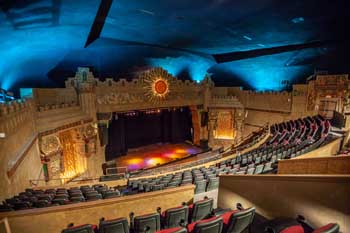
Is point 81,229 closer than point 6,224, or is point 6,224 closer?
point 81,229

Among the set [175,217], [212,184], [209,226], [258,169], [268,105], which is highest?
[268,105]

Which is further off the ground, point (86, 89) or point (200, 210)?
point (86, 89)

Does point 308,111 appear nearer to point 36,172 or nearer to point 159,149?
point 159,149

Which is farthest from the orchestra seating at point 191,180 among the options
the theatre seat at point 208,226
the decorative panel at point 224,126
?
the decorative panel at point 224,126

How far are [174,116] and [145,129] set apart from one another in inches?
131

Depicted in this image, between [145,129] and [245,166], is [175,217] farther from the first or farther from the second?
[145,129]

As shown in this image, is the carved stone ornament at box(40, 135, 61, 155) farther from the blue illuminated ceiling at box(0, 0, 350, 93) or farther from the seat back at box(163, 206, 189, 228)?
the seat back at box(163, 206, 189, 228)

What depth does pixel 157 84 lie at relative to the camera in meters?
17.3

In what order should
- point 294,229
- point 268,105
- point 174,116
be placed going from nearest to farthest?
point 294,229
point 268,105
point 174,116

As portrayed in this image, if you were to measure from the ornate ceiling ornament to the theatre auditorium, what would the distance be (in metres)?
0.12

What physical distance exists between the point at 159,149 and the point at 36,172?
11.1m

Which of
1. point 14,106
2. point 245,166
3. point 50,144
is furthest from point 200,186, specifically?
point 50,144

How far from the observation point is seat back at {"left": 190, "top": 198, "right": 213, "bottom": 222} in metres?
3.79

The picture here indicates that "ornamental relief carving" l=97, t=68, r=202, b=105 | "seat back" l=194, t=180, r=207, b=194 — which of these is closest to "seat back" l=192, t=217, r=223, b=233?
"seat back" l=194, t=180, r=207, b=194
